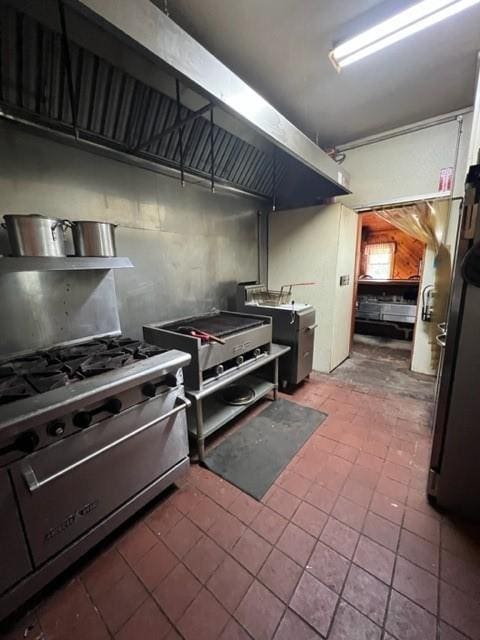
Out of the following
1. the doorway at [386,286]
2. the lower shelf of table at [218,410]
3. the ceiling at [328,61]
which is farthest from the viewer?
the doorway at [386,286]

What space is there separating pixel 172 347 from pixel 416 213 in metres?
2.77

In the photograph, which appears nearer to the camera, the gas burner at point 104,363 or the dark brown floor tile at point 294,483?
the gas burner at point 104,363

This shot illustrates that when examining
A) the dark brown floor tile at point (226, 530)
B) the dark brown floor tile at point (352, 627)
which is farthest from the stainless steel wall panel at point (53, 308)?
the dark brown floor tile at point (352, 627)

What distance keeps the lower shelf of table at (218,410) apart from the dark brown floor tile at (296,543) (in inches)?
26.4

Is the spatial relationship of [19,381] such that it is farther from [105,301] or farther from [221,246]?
[221,246]

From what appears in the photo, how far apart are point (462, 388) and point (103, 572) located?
177 cm

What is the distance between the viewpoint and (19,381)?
3.45 feet

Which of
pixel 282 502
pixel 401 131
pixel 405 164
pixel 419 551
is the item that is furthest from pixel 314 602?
pixel 401 131

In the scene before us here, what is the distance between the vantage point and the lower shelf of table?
170 cm

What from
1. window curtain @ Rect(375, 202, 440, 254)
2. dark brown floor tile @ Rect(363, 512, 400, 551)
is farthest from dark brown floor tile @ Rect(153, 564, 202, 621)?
window curtain @ Rect(375, 202, 440, 254)

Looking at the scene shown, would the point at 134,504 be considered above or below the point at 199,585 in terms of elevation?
above

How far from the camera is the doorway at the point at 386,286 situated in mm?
4387

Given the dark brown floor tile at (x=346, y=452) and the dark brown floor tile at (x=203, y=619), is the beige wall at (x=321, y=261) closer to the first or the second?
the dark brown floor tile at (x=346, y=452)

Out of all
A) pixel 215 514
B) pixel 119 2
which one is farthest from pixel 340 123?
pixel 215 514
